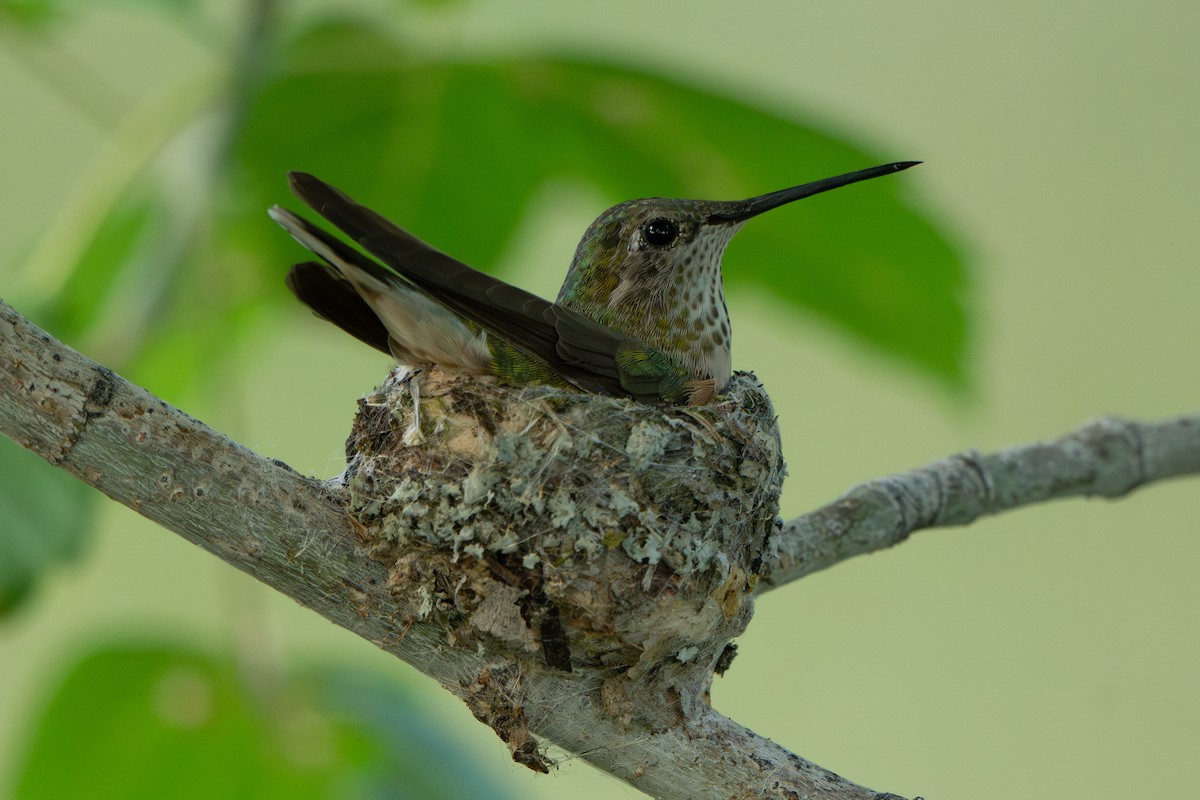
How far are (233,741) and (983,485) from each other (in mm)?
2219

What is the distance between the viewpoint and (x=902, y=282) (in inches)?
132

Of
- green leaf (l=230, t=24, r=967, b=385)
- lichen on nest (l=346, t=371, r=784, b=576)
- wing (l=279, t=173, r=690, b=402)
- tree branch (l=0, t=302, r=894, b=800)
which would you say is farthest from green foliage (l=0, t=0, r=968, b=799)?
tree branch (l=0, t=302, r=894, b=800)

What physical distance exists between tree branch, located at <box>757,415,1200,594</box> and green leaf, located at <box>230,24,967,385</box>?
1.83ft

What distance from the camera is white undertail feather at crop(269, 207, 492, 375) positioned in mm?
2334

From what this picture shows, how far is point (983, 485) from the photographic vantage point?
2686 mm

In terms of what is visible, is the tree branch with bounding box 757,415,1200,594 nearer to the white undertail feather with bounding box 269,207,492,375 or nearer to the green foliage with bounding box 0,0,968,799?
the green foliage with bounding box 0,0,968,799

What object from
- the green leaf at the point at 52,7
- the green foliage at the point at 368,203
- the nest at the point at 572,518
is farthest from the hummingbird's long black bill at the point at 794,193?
the green leaf at the point at 52,7

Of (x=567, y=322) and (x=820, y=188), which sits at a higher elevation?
(x=820, y=188)

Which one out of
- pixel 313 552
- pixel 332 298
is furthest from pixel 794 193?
pixel 313 552

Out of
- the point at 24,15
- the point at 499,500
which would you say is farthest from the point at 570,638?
the point at 24,15

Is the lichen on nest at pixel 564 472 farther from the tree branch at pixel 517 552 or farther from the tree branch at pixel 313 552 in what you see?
the tree branch at pixel 313 552

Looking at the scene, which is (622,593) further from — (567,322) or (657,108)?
(657,108)

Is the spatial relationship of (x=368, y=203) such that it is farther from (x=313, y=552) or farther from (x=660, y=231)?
(x=313, y=552)

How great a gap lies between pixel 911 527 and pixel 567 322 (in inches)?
34.2
